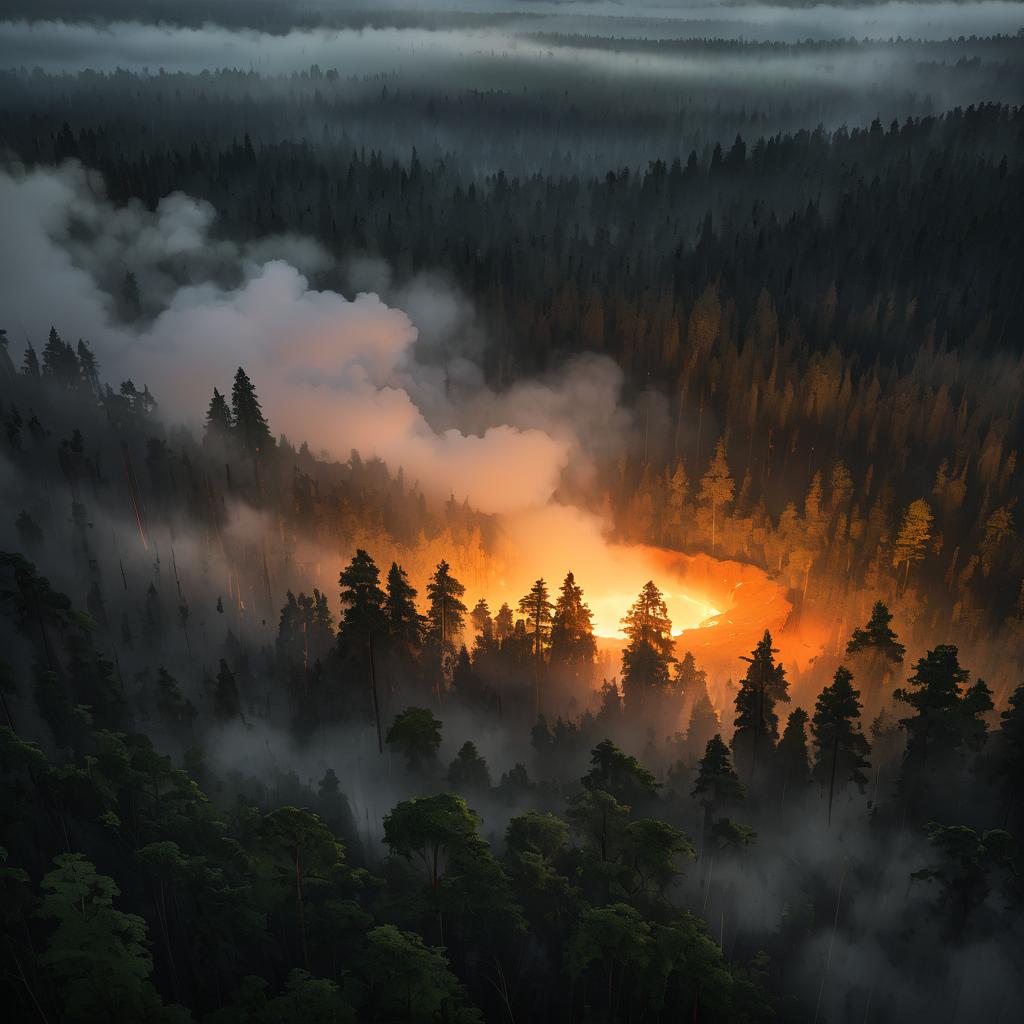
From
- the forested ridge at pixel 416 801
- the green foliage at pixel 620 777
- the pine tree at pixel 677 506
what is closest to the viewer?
the forested ridge at pixel 416 801

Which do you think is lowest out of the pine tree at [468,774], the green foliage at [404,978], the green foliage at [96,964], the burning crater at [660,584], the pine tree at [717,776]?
the burning crater at [660,584]

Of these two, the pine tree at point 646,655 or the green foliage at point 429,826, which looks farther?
the pine tree at point 646,655

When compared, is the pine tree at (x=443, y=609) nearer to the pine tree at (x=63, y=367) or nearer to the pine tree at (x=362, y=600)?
the pine tree at (x=362, y=600)

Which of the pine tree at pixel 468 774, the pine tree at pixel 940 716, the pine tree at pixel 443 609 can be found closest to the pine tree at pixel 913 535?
the pine tree at pixel 940 716

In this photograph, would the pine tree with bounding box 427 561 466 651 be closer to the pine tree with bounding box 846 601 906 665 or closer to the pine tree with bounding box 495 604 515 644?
the pine tree with bounding box 495 604 515 644

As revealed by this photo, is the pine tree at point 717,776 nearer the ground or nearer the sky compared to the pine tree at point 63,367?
nearer the ground

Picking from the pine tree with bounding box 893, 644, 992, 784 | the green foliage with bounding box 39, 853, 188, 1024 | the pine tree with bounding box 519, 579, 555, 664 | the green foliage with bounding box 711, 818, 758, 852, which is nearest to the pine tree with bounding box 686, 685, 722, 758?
the green foliage with bounding box 711, 818, 758, 852
